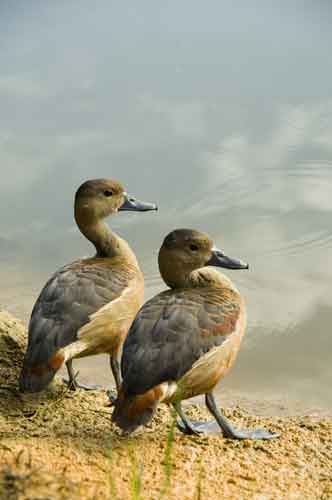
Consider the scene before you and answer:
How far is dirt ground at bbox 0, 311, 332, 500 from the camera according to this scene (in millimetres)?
4801

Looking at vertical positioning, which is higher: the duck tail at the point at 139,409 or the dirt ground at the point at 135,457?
the duck tail at the point at 139,409

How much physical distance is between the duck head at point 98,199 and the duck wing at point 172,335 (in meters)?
1.04

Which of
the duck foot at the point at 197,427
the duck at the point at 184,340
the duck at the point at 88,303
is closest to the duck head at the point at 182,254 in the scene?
the duck at the point at 184,340

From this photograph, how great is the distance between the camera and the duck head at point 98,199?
651 cm

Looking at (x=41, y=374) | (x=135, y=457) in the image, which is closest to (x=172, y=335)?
(x=135, y=457)

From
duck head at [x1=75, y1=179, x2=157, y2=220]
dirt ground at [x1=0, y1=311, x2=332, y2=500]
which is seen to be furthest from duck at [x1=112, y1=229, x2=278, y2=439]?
duck head at [x1=75, y1=179, x2=157, y2=220]

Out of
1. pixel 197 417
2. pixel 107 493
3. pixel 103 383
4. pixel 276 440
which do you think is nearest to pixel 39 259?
pixel 103 383

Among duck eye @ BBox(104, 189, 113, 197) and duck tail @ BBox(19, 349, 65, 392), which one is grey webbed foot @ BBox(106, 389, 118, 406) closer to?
duck tail @ BBox(19, 349, 65, 392)

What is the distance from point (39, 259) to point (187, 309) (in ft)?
13.0

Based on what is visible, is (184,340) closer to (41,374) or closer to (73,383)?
(41,374)

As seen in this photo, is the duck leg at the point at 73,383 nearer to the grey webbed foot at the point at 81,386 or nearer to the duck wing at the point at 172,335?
the grey webbed foot at the point at 81,386

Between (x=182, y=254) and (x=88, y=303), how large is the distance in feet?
1.96

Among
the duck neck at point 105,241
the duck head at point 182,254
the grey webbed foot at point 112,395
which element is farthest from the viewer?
the duck neck at point 105,241

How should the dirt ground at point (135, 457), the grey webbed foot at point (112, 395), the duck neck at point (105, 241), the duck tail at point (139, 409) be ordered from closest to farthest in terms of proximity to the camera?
the dirt ground at point (135, 457)
the duck tail at point (139, 409)
the grey webbed foot at point (112, 395)
the duck neck at point (105, 241)
